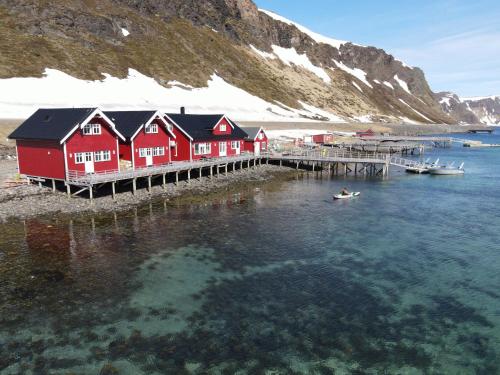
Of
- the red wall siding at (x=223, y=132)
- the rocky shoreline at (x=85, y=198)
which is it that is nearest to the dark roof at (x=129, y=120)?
the rocky shoreline at (x=85, y=198)

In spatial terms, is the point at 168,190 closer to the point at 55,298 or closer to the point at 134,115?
the point at 134,115

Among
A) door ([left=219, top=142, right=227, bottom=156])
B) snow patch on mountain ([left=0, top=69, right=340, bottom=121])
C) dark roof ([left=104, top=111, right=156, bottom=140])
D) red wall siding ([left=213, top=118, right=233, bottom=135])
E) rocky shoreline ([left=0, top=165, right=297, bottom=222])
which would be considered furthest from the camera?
snow patch on mountain ([left=0, top=69, right=340, bottom=121])

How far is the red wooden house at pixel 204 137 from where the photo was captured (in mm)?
55500

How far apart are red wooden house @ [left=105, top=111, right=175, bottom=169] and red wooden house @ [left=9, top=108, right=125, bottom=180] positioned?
7.59 feet

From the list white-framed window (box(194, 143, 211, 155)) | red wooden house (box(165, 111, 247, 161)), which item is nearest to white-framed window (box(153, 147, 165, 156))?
red wooden house (box(165, 111, 247, 161))

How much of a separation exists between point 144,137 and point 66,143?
10.5m

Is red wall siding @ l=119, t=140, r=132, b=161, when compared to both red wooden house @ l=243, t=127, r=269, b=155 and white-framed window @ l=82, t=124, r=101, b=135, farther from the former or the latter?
red wooden house @ l=243, t=127, r=269, b=155

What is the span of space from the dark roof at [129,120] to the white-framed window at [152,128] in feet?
3.79

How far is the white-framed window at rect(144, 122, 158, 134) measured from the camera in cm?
4913

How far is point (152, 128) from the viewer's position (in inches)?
1972

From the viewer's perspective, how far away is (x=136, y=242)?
100.0ft

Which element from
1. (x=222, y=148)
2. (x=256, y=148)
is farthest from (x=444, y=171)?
(x=222, y=148)

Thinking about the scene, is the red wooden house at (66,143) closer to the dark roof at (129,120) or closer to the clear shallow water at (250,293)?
the dark roof at (129,120)

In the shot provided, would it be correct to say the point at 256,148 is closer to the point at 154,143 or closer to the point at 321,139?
the point at 154,143
